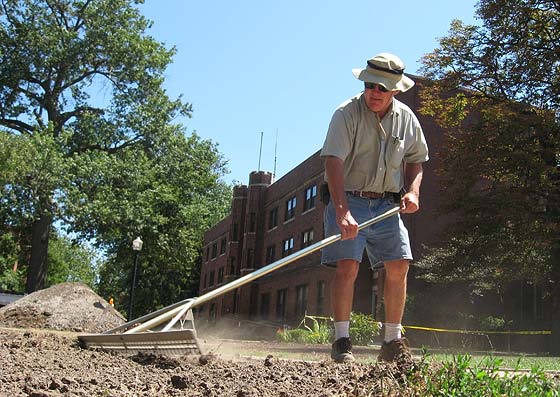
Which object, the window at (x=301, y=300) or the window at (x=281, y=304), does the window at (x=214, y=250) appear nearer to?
the window at (x=281, y=304)

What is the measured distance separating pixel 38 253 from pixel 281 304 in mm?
16044

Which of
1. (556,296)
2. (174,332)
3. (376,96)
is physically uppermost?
(376,96)

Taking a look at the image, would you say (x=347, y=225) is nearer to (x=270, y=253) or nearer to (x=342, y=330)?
(x=342, y=330)

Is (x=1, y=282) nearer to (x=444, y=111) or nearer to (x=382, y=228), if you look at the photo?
(x=444, y=111)

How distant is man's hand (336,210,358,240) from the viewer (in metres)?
4.76

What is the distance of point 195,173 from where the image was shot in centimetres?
2934

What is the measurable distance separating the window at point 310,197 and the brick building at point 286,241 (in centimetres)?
5

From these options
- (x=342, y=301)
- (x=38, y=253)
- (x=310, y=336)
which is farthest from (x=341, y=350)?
(x=38, y=253)

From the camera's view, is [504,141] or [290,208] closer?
[504,141]

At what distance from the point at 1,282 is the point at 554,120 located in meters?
49.5

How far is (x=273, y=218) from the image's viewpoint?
43.1 m

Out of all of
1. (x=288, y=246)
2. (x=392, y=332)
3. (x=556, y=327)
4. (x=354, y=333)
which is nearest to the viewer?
(x=392, y=332)

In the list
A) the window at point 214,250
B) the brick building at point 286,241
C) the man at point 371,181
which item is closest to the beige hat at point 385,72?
the man at point 371,181

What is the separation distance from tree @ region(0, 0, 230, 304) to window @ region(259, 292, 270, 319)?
11.8 metres
